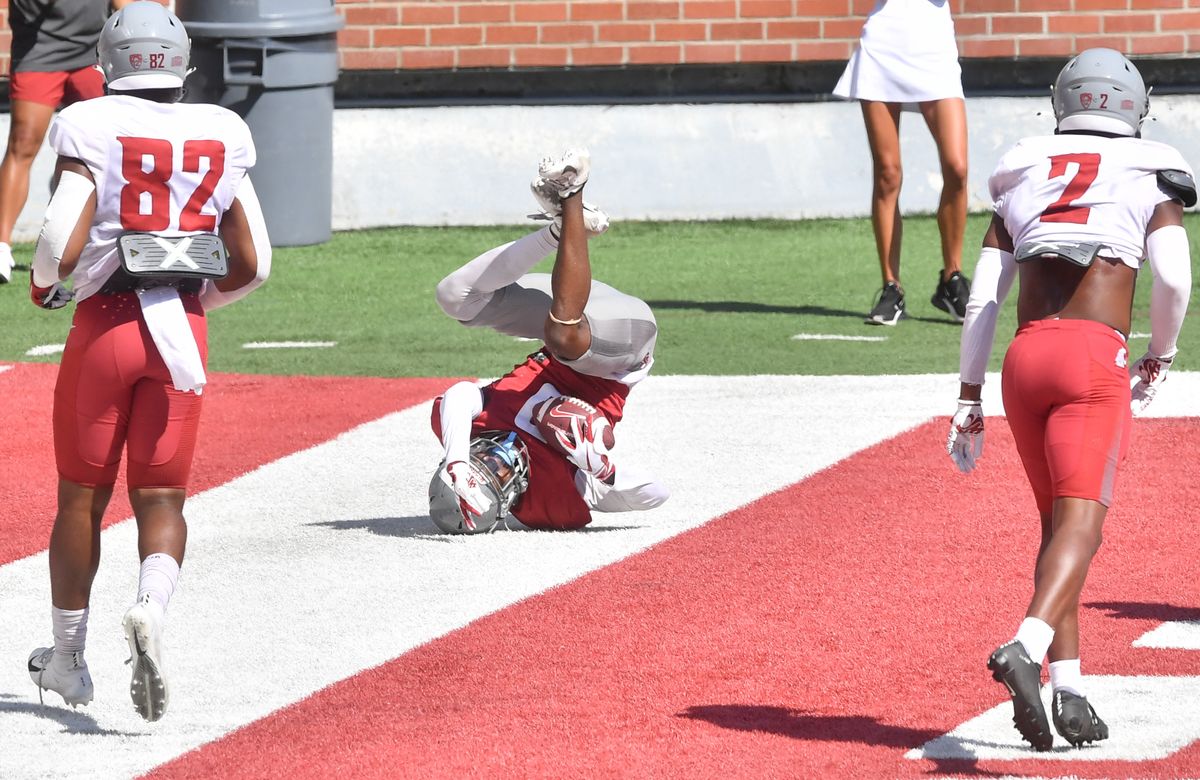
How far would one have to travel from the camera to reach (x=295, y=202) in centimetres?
1395

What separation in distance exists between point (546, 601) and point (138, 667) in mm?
1636

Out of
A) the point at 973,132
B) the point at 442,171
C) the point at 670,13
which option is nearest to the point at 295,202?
the point at 442,171

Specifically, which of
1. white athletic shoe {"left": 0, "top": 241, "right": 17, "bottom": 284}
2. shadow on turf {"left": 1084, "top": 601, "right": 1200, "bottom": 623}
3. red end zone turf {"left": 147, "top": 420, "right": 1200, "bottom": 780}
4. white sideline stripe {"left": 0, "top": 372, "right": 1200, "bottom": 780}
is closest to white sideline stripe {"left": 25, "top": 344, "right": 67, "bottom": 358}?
white athletic shoe {"left": 0, "top": 241, "right": 17, "bottom": 284}

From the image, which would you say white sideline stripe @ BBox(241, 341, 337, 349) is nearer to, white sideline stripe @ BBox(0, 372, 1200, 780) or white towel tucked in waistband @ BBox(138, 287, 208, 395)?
white sideline stripe @ BBox(0, 372, 1200, 780)

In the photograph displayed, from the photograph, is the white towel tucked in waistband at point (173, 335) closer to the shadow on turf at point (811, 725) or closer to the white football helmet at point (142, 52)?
the white football helmet at point (142, 52)

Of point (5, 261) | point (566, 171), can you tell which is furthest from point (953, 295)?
point (5, 261)

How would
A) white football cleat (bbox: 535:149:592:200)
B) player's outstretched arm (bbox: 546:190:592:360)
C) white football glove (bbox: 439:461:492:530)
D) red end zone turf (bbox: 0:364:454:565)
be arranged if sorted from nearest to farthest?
white football cleat (bbox: 535:149:592:200), player's outstretched arm (bbox: 546:190:592:360), white football glove (bbox: 439:461:492:530), red end zone turf (bbox: 0:364:454:565)

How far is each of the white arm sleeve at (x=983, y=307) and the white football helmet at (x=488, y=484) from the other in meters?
2.19

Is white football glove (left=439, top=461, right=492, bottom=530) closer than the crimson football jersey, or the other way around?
white football glove (left=439, top=461, right=492, bottom=530)

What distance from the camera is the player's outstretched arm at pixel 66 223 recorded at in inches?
196

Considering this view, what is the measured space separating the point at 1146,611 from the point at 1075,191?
1.47 m

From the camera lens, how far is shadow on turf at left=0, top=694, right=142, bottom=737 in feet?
16.9

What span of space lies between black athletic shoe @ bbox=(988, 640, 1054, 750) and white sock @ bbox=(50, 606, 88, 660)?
2161mm

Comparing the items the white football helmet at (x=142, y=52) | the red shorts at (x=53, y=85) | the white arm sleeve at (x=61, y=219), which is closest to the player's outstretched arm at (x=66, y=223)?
the white arm sleeve at (x=61, y=219)
